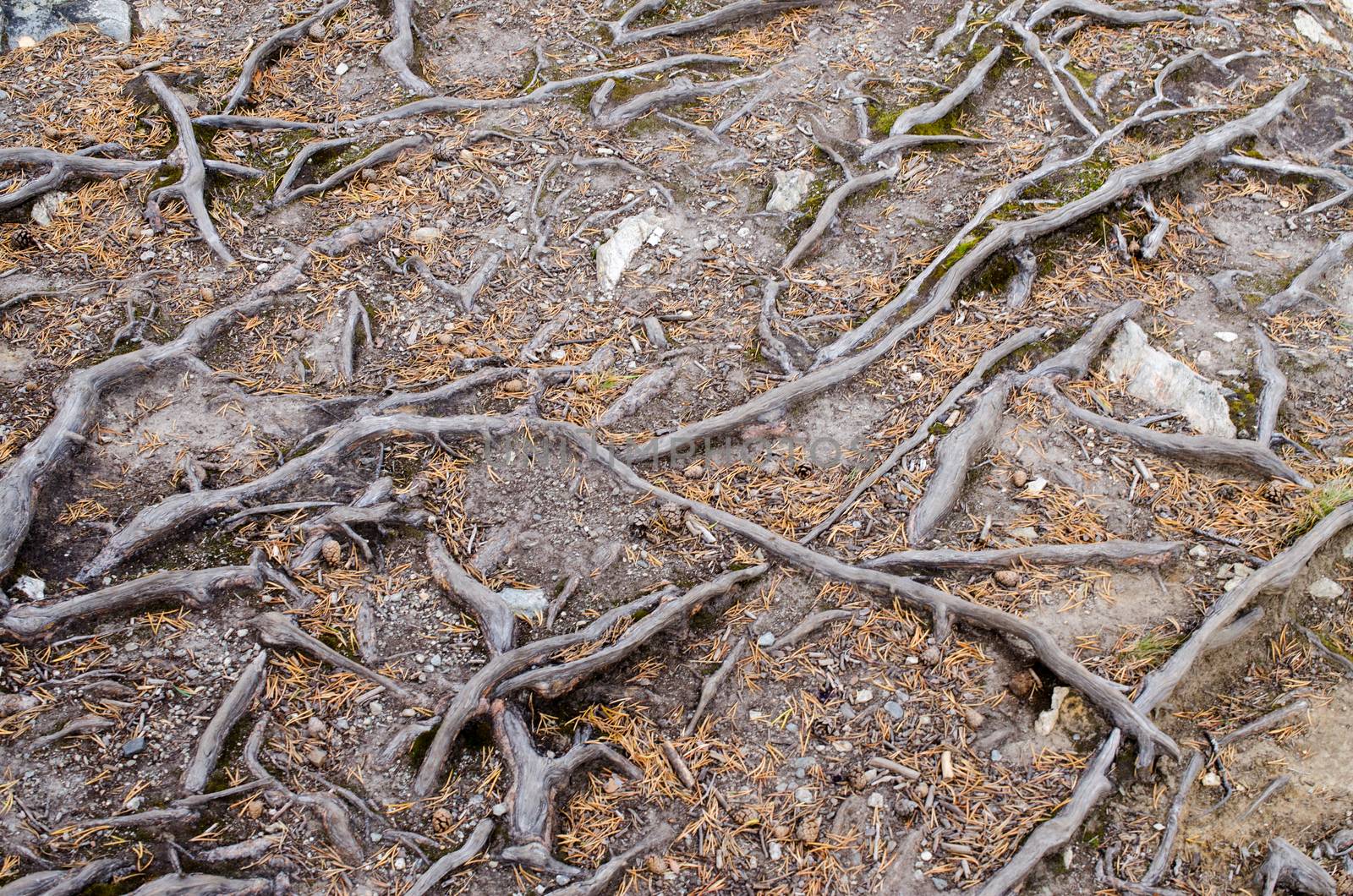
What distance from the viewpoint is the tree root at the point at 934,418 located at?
16.0ft

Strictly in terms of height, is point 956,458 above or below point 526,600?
above

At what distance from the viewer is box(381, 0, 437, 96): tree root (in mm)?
7047

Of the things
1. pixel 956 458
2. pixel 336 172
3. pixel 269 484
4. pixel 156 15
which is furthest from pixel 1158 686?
pixel 156 15

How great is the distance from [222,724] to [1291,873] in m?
4.63

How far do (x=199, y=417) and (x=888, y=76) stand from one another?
5636 millimetres

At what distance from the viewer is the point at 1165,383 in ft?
17.3

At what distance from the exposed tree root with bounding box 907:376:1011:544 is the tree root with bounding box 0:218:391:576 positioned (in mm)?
3999

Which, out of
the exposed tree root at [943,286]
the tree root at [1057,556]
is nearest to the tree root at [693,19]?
the exposed tree root at [943,286]

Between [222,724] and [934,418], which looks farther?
[934,418]

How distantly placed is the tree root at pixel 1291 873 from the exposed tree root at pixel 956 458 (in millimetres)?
1966

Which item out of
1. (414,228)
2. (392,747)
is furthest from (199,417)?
(392,747)

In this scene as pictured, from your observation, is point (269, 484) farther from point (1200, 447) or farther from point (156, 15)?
point (156, 15)

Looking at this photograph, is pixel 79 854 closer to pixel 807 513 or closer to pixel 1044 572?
pixel 807 513

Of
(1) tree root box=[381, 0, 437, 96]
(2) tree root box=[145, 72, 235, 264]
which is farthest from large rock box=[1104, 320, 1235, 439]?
(2) tree root box=[145, 72, 235, 264]
